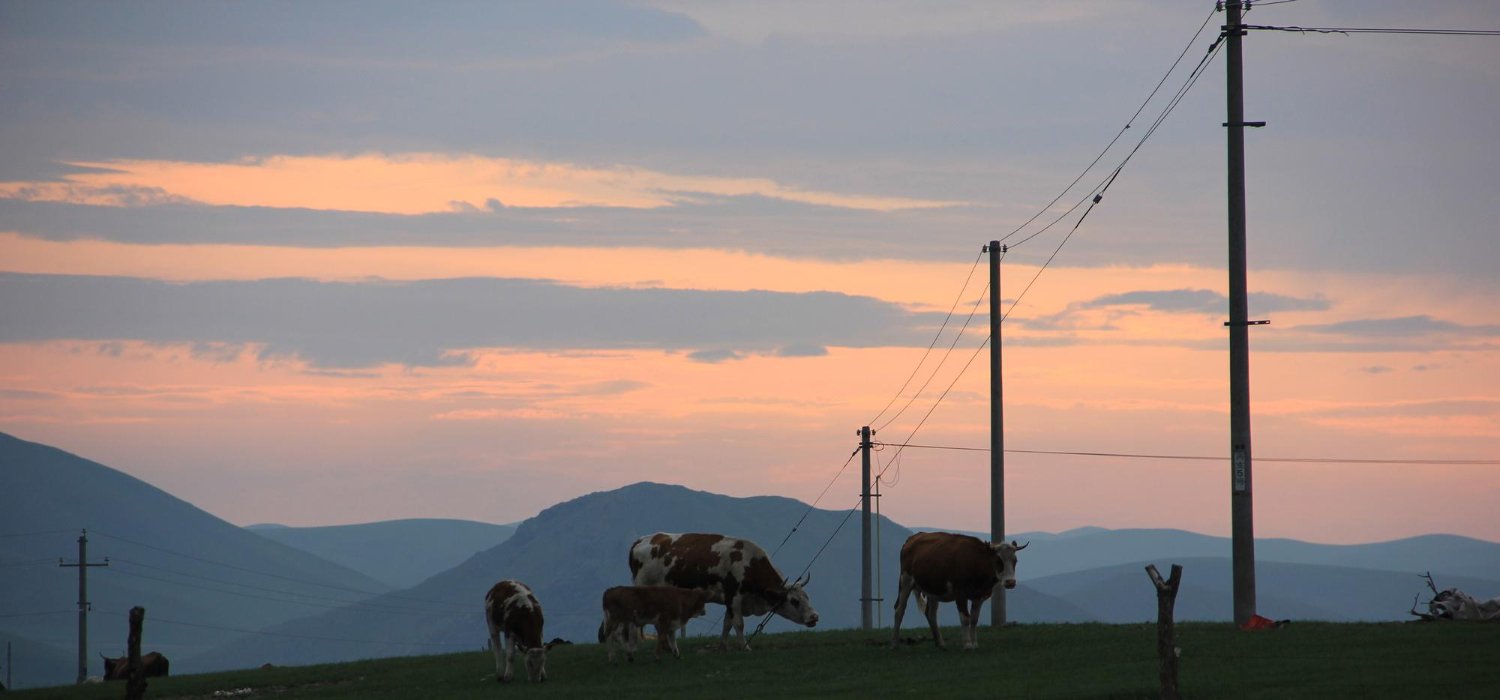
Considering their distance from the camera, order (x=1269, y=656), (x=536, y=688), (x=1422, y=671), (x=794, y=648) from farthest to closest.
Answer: (x=794, y=648) < (x=536, y=688) < (x=1269, y=656) < (x=1422, y=671)

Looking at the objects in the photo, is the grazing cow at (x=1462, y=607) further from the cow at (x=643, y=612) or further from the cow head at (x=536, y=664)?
the cow head at (x=536, y=664)

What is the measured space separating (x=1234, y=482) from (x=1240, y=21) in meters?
10.4

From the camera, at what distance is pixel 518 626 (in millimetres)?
36031

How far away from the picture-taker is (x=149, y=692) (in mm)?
39781

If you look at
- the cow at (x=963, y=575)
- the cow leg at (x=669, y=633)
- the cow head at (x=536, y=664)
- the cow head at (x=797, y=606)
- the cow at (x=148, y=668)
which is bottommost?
the cow at (x=148, y=668)

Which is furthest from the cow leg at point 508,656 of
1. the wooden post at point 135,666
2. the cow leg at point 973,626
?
the cow leg at point 973,626

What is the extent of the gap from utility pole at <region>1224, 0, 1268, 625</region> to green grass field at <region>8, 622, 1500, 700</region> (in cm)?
150

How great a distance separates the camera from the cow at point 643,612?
36844mm

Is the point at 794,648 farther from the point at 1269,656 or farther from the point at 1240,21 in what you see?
the point at 1240,21

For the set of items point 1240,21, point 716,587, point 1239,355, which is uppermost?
point 1240,21

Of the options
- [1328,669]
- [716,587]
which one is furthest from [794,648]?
[1328,669]

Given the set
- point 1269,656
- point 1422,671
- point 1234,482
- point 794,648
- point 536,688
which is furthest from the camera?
point 794,648

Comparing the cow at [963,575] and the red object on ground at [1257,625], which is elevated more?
the cow at [963,575]

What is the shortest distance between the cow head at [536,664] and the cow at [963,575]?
757 cm
